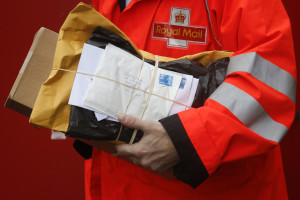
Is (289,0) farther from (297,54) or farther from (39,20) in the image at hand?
(39,20)

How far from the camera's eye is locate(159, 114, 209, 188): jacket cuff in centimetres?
73

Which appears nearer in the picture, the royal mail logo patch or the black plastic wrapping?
the black plastic wrapping

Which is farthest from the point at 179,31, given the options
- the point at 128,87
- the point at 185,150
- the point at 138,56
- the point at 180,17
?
the point at 185,150

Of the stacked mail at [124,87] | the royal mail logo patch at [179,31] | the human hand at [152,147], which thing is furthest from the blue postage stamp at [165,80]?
the royal mail logo patch at [179,31]

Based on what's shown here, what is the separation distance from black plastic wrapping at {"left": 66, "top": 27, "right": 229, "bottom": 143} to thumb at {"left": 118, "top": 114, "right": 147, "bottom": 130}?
0.03 meters

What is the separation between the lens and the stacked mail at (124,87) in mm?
747

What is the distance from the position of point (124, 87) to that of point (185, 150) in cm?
22

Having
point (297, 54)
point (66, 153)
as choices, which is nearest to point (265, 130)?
point (297, 54)

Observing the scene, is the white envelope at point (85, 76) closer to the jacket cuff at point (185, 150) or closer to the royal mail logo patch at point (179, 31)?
the jacket cuff at point (185, 150)

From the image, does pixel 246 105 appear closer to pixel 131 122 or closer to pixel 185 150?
pixel 185 150

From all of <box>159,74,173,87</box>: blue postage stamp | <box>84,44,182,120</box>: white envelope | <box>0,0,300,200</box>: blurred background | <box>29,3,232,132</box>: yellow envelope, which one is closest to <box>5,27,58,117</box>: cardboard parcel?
<box>29,3,232,132</box>: yellow envelope

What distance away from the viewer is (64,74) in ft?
2.49

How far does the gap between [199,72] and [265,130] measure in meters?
0.24

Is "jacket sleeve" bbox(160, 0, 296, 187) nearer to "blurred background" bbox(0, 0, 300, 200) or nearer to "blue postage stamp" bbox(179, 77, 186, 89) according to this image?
"blue postage stamp" bbox(179, 77, 186, 89)
